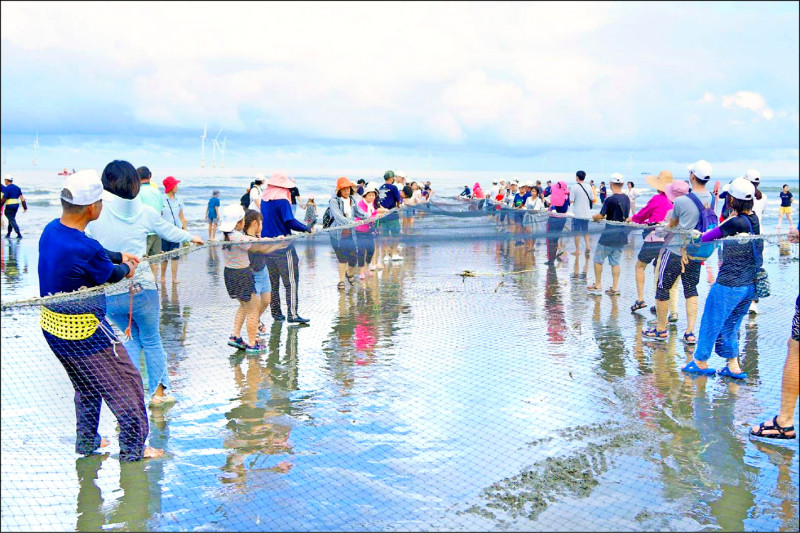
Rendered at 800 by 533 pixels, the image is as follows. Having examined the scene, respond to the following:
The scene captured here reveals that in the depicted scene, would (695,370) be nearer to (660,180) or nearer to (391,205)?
(660,180)

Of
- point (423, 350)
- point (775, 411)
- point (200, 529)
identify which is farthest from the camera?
point (423, 350)

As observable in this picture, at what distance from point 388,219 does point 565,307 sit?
443cm

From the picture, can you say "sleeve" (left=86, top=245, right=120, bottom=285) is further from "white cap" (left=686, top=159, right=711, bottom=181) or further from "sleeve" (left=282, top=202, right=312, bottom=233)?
"white cap" (left=686, top=159, right=711, bottom=181)

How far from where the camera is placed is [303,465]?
5.49 metres

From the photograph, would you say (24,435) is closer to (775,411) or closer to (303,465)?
(303,465)

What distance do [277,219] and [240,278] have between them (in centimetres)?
168

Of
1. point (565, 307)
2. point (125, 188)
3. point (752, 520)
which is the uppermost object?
point (125, 188)

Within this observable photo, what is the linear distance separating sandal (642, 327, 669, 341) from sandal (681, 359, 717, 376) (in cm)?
149

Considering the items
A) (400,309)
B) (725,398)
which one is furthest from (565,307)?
(725,398)

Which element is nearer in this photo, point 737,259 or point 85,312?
point 85,312

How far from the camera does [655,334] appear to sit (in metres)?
9.70

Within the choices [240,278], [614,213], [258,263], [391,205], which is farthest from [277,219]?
[391,205]

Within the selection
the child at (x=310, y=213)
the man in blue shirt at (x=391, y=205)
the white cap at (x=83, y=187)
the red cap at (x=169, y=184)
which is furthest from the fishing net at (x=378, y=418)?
the child at (x=310, y=213)

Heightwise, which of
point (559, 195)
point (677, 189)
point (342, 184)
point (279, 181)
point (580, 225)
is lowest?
point (580, 225)
